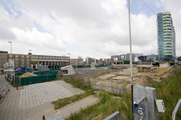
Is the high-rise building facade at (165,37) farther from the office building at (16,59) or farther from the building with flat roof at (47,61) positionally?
the office building at (16,59)

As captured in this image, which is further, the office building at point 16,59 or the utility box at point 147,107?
the office building at point 16,59

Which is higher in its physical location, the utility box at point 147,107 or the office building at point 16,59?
the office building at point 16,59

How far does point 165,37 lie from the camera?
8062cm

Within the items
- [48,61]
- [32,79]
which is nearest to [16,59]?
[48,61]

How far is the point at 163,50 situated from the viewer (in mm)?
80938

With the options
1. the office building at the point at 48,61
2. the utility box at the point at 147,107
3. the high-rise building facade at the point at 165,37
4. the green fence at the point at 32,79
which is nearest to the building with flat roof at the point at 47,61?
the office building at the point at 48,61

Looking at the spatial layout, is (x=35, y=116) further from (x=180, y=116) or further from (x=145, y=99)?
(x=180, y=116)

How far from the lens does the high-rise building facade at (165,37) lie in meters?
79.2

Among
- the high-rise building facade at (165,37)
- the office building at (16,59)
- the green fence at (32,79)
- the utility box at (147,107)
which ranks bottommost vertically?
the green fence at (32,79)

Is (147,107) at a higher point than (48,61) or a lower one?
lower

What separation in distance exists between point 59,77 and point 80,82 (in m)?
9.87

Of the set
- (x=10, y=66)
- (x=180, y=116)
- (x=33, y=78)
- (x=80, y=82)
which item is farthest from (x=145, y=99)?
(x=10, y=66)

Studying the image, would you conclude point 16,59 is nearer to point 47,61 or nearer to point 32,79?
point 47,61

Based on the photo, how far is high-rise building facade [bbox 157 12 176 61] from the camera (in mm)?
79250
